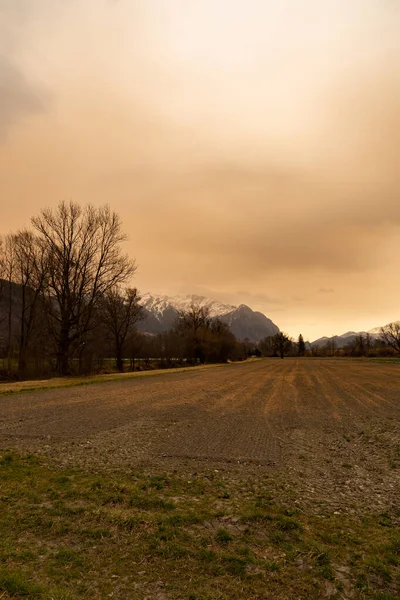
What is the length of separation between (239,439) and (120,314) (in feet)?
169

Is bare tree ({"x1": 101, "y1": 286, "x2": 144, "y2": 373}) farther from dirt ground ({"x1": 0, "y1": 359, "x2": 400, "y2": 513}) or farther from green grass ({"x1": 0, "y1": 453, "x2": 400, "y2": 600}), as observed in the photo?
green grass ({"x1": 0, "y1": 453, "x2": 400, "y2": 600})

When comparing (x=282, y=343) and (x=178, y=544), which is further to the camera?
(x=282, y=343)

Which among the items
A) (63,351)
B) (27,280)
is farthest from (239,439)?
(27,280)

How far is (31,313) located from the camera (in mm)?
48625

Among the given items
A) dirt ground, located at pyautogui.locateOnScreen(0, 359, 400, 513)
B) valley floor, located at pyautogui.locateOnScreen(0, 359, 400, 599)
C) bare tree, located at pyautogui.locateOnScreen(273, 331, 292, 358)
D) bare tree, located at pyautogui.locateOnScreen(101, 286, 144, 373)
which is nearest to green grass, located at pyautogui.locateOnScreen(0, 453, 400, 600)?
valley floor, located at pyautogui.locateOnScreen(0, 359, 400, 599)

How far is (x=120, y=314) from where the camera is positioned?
6169 cm

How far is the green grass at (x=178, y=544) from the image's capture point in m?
4.43

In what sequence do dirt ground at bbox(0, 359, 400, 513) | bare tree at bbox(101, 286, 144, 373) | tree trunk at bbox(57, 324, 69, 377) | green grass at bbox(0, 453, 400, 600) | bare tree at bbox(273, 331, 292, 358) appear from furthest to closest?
bare tree at bbox(273, 331, 292, 358) → bare tree at bbox(101, 286, 144, 373) → tree trunk at bbox(57, 324, 69, 377) → dirt ground at bbox(0, 359, 400, 513) → green grass at bbox(0, 453, 400, 600)

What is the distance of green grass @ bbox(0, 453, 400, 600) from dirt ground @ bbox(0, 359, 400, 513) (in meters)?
1.20

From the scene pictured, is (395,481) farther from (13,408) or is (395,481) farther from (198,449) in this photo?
(13,408)

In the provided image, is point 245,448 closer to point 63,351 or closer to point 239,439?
point 239,439

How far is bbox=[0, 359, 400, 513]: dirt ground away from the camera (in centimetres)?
855

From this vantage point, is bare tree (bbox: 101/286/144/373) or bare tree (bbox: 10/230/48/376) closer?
bare tree (bbox: 10/230/48/376)

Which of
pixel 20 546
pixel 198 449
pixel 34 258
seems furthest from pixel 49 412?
pixel 34 258
